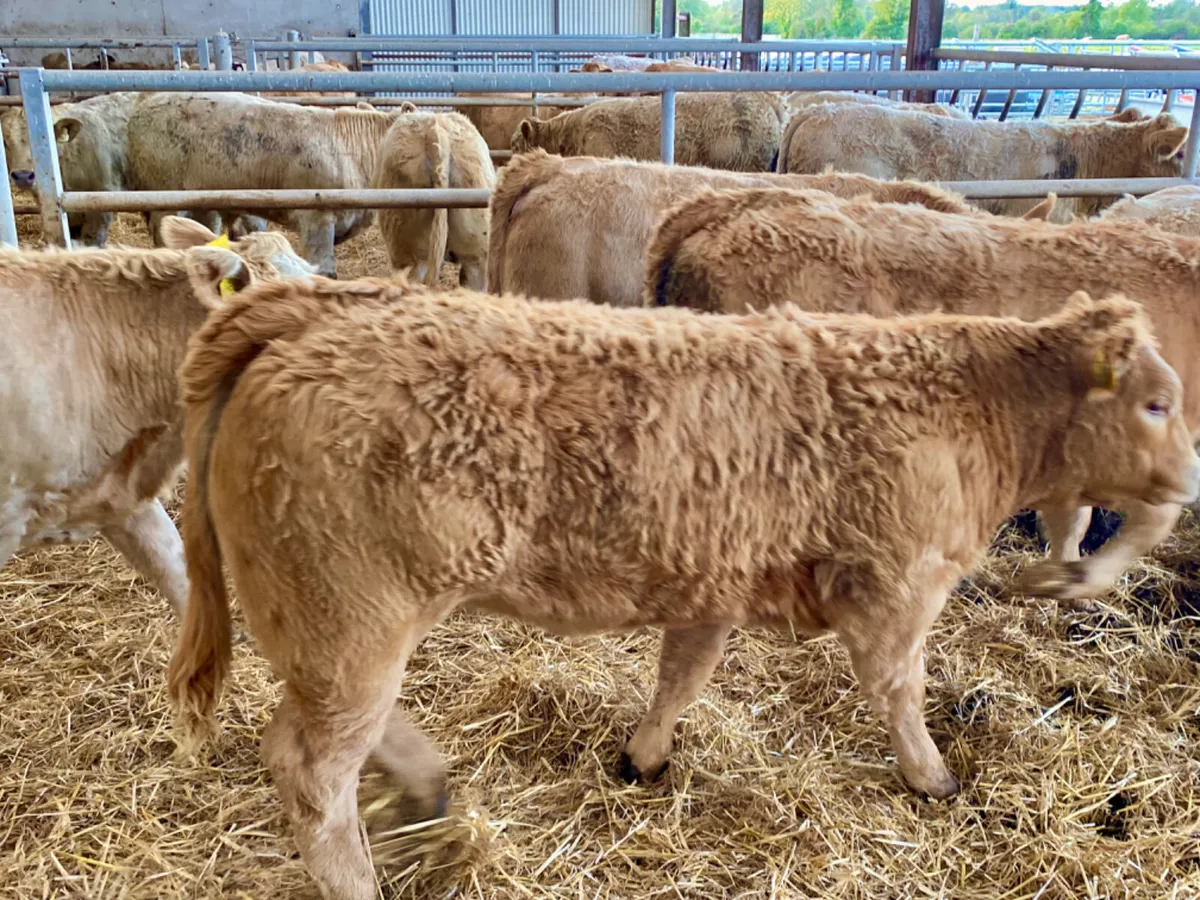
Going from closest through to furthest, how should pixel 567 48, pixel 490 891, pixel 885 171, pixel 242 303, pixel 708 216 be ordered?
pixel 242 303 → pixel 490 891 → pixel 708 216 → pixel 885 171 → pixel 567 48

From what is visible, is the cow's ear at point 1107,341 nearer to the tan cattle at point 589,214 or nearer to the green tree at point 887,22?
the tan cattle at point 589,214

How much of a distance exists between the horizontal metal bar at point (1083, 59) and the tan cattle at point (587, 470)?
348cm

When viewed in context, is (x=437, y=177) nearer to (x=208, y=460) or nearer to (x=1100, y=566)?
(x=208, y=460)

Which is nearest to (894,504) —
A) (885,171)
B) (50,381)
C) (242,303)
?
(242,303)

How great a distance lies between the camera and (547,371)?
6.27 ft

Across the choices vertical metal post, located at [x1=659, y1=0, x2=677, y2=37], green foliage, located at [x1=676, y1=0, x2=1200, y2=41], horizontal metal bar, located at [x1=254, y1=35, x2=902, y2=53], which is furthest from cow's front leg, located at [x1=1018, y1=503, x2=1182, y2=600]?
vertical metal post, located at [x1=659, y1=0, x2=677, y2=37]

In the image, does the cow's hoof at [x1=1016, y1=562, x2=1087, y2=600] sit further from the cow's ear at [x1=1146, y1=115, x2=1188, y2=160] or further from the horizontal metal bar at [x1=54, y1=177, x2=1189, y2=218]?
the cow's ear at [x1=1146, y1=115, x2=1188, y2=160]

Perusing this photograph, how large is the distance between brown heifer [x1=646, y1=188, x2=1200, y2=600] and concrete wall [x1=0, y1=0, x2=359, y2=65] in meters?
17.1

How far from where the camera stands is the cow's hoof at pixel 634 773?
2.66m

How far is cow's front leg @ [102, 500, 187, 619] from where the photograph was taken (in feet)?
9.70

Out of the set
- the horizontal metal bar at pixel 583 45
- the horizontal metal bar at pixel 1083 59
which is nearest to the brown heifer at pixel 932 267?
the horizontal metal bar at pixel 1083 59

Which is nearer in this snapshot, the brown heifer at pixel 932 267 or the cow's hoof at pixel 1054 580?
the cow's hoof at pixel 1054 580

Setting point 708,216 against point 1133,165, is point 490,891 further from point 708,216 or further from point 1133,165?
point 1133,165

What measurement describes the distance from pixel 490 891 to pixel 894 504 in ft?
4.31
